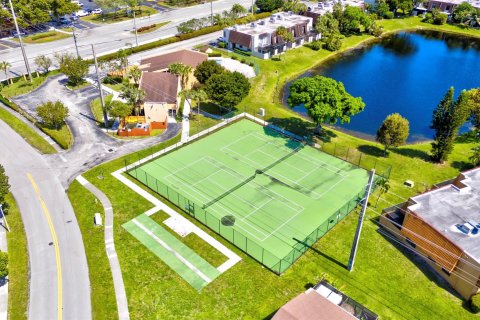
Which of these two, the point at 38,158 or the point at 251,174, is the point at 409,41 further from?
the point at 38,158

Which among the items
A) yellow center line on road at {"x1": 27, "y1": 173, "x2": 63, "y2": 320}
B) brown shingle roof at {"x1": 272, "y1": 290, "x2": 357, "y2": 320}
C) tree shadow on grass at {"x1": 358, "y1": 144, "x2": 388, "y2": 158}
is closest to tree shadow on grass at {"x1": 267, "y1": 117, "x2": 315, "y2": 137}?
tree shadow on grass at {"x1": 358, "y1": 144, "x2": 388, "y2": 158}

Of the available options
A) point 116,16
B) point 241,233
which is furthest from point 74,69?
point 116,16

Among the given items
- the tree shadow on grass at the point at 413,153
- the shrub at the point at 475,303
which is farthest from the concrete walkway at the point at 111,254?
the tree shadow on grass at the point at 413,153

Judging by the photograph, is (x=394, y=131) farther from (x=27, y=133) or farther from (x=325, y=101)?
(x=27, y=133)

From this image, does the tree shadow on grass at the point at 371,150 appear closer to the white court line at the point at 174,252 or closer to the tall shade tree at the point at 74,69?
the white court line at the point at 174,252

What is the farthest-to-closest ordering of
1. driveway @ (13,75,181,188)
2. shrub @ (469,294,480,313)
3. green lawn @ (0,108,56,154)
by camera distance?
1. green lawn @ (0,108,56,154)
2. driveway @ (13,75,181,188)
3. shrub @ (469,294,480,313)

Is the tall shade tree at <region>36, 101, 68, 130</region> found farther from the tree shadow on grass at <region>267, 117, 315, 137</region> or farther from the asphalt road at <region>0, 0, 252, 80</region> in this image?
the tree shadow on grass at <region>267, 117, 315, 137</region>

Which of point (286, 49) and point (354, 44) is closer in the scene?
point (286, 49)

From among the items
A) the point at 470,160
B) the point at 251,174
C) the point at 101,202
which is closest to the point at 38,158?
the point at 101,202
